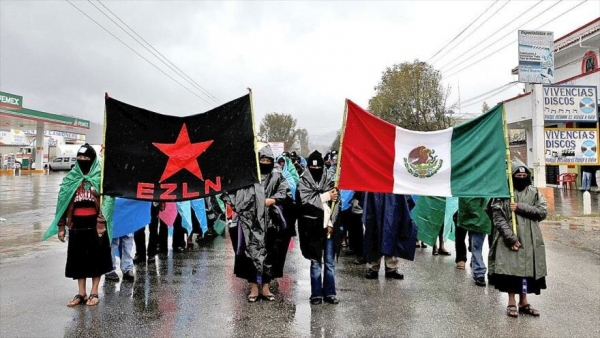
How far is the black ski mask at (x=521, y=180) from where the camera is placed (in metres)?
4.87

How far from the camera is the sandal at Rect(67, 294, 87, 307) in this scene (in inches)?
199

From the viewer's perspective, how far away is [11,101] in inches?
1326

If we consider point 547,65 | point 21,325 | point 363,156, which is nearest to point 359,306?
point 363,156

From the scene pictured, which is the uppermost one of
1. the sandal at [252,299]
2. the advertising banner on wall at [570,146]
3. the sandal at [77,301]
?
the advertising banner on wall at [570,146]

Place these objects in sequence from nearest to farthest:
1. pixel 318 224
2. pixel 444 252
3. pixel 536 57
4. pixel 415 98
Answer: pixel 318 224, pixel 444 252, pixel 536 57, pixel 415 98

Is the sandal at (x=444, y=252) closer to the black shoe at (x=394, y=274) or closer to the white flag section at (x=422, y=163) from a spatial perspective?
the black shoe at (x=394, y=274)

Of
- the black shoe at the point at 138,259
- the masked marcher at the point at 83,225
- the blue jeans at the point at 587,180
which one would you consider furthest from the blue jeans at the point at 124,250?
the blue jeans at the point at 587,180

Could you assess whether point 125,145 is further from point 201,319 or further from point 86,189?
point 201,319

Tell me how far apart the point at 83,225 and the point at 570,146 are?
15.6 metres

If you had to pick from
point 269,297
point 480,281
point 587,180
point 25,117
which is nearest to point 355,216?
point 480,281

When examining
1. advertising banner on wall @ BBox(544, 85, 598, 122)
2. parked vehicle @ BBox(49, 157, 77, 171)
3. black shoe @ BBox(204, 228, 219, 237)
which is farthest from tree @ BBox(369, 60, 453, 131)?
parked vehicle @ BBox(49, 157, 77, 171)

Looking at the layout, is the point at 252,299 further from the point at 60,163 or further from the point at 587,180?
the point at 60,163

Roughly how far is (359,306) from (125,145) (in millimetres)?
3417

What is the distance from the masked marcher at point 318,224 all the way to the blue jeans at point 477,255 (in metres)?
2.29
